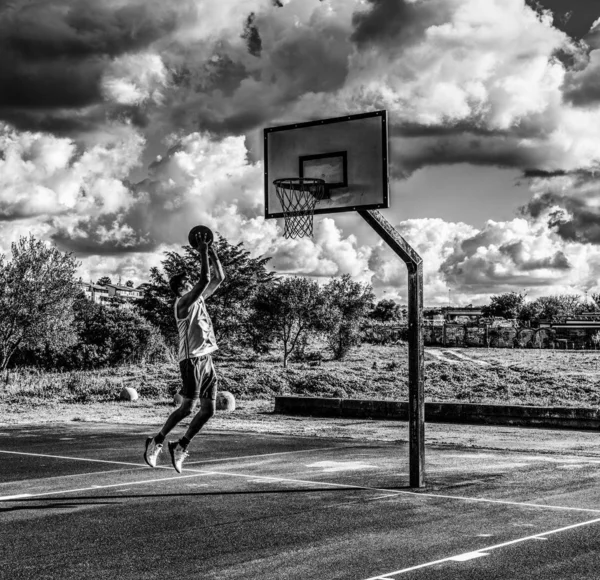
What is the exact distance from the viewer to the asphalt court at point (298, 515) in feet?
20.2

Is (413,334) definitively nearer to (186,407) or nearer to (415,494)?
(415,494)

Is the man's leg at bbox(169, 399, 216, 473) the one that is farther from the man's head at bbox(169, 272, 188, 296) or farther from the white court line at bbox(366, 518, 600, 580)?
the white court line at bbox(366, 518, 600, 580)

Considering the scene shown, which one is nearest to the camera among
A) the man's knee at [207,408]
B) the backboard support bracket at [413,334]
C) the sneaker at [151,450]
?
the man's knee at [207,408]

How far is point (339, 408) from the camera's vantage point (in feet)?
69.5

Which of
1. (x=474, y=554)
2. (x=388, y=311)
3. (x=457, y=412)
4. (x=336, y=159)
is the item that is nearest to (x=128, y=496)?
(x=474, y=554)

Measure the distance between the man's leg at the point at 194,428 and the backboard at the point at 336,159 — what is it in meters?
3.26

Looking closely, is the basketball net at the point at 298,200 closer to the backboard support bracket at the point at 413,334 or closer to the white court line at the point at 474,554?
the backboard support bracket at the point at 413,334

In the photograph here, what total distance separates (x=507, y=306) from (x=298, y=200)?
126 meters

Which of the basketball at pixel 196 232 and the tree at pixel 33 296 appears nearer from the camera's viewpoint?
the basketball at pixel 196 232

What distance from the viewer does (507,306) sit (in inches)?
5231

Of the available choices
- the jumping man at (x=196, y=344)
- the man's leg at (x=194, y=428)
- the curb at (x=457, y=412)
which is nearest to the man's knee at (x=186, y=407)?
the jumping man at (x=196, y=344)

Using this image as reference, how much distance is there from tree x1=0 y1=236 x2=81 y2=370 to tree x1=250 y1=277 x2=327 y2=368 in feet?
28.9

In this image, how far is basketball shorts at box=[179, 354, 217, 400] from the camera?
873 centimetres

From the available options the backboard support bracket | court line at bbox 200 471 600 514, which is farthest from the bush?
the backboard support bracket
